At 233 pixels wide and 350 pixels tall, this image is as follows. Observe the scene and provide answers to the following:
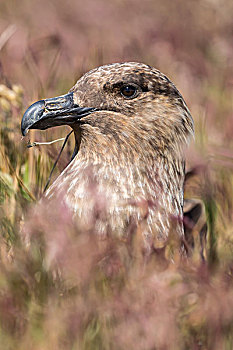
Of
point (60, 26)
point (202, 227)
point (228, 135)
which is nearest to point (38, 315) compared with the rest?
point (202, 227)

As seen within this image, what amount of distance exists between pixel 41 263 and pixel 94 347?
32 cm

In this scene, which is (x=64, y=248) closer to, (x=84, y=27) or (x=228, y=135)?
(x=228, y=135)

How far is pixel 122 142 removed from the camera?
2600mm

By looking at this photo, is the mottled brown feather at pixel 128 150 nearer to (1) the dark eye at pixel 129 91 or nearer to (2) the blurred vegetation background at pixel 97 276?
(1) the dark eye at pixel 129 91

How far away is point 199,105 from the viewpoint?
14.3 ft

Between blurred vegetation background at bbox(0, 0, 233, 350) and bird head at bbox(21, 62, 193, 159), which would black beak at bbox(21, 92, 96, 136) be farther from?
blurred vegetation background at bbox(0, 0, 233, 350)

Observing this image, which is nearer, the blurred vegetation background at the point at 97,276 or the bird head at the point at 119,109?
the blurred vegetation background at the point at 97,276

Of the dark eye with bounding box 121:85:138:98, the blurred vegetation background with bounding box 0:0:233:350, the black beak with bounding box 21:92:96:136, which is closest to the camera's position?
the blurred vegetation background with bounding box 0:0:233:350

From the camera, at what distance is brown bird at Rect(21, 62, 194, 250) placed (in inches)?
98.7

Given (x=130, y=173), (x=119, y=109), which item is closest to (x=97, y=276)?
(x=130, y=173)

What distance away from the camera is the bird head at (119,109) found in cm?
255

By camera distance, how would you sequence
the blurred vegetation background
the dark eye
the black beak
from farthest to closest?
1. the dark eye
2. the black beak
3. the blurred vegetation background

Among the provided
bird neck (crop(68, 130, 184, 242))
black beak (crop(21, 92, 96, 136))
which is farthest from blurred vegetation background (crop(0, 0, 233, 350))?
black beak (crop(21, 92, 96, 136))

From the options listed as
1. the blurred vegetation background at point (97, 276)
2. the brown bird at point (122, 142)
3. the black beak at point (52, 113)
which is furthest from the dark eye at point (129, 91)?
the blurred vegetation background at point (97, 276)
